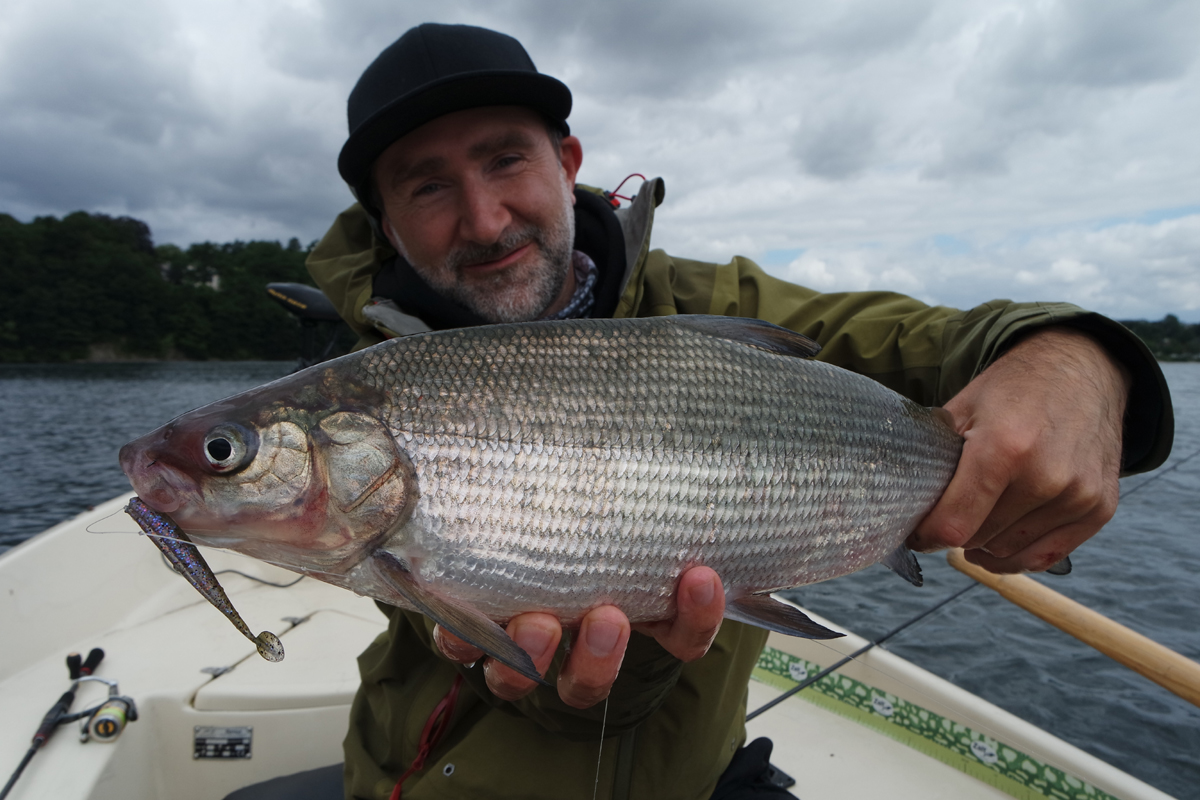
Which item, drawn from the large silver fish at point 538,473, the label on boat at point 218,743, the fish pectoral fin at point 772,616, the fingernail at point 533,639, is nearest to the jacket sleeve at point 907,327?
the large silver fish at point 538,473

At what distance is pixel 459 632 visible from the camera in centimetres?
140

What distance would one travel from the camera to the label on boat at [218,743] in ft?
10.1

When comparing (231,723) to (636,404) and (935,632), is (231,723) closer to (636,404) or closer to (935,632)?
(636,404)

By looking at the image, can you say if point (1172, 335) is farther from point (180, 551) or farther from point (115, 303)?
point (115, 303)

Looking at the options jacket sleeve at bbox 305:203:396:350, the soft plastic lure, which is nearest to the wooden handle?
the soft plastic lure

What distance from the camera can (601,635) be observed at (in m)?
1.57

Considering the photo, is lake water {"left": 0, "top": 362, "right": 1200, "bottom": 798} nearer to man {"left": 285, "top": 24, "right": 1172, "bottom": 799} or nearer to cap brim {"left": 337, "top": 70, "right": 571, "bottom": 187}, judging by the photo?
man {"left": 285, "top": 24, "right": 1172, "bottom": 799}

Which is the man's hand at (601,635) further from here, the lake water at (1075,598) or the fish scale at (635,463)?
the lake water at (1075,598)

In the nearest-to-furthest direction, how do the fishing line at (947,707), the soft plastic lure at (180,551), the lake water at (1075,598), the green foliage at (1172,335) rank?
the soft plastic lure at (180,551) → the fishing line at (947,707) → the lake water at (1075,598) → the green foliage at (1172,335)

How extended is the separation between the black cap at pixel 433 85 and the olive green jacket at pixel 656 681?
26.2 inches

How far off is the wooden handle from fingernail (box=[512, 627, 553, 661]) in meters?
2.32

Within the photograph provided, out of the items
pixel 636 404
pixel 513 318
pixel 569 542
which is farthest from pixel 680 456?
pixel 513 318

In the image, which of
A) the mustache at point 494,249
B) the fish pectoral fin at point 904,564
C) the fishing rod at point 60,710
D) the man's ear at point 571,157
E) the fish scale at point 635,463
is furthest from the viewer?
the man's ear at point 571,157

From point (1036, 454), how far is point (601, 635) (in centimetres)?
118
